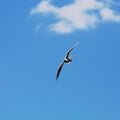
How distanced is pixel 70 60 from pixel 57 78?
188 inches

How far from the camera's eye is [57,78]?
144 meters

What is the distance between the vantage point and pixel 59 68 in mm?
149125

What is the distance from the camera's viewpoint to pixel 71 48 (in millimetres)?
139750

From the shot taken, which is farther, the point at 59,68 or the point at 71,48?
the point at 59,68

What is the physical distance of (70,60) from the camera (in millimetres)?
146125

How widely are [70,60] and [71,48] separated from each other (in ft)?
22.2

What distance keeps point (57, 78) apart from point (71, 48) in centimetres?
785

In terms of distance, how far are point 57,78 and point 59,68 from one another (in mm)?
5252
